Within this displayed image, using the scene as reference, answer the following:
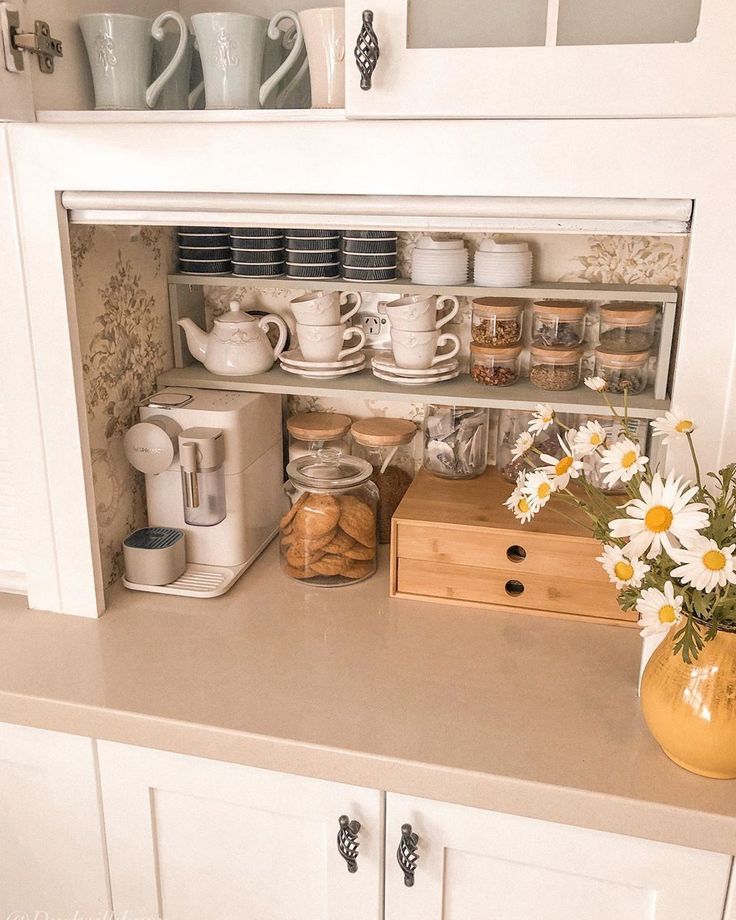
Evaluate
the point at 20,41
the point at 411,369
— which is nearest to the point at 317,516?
the point at 411,369

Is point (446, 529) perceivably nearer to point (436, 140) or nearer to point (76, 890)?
point (436, 140)

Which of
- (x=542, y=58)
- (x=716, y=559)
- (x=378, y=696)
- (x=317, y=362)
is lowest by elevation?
(x=378, y=696)

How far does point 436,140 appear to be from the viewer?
109 centimetres

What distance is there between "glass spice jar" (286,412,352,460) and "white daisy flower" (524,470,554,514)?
616mm

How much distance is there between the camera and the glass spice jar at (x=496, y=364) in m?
1.49

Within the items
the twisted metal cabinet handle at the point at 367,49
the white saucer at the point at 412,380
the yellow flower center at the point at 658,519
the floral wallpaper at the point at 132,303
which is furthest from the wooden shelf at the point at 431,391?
the twisted metal cabinet handle at the point at 367,49

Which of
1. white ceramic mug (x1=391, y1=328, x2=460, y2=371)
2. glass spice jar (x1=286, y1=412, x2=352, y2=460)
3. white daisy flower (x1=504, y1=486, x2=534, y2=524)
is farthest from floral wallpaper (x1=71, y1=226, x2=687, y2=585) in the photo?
white daisy flower (x1=504, y1=486, x2=534, y2=524)

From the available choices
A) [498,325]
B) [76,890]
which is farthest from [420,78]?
[76,890]

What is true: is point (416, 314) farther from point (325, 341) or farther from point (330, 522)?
point (330, 522)

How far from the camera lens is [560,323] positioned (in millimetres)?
1473

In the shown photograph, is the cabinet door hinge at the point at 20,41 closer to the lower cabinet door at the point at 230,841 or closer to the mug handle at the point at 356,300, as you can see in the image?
the mug handle at the point at 356,300

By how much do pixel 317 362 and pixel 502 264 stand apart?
365 mm

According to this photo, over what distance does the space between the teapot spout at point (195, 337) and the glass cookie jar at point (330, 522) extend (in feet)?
0.92

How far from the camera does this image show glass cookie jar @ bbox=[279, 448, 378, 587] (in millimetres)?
1530
